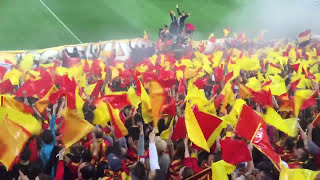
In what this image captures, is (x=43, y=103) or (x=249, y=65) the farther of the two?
(x=249, y=65)

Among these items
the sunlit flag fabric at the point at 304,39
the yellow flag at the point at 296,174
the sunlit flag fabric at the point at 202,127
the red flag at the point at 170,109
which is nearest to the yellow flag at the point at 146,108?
the red flag at the point at 170,109

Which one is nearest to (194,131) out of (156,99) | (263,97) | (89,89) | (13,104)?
(156,99)

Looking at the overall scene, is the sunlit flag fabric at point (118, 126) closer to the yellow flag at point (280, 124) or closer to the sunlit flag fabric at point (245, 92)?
the yellow flag at point (280, 124)

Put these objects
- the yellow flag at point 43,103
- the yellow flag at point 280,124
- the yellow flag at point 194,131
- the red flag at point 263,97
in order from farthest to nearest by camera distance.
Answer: the yellow flag at point 43,103
the red flag at point 263,97
the yellow flag at point 280,124
the yellow flag at point 194,131

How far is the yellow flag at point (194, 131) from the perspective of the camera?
401 cm

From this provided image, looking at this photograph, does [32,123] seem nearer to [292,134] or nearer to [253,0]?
[292,134]

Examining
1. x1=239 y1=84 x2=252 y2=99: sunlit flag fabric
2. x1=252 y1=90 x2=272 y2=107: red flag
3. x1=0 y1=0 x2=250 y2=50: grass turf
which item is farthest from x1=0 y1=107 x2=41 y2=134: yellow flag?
x1=0 y1=0 x2=250 y2=50: grass turf

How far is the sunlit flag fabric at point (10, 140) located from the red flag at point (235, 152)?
196cm

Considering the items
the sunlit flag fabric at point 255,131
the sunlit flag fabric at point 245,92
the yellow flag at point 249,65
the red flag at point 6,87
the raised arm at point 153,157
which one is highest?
the yellow flag at point 249,65

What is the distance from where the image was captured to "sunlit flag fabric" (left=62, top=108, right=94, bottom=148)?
13.5 feet

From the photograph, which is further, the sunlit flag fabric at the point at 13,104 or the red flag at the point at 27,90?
the red flag at the point at 27,90

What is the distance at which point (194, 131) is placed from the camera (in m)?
4.09

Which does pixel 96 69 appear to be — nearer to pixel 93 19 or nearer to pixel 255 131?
pixel 255 131

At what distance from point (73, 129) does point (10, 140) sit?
Answer: 0.62 meters
